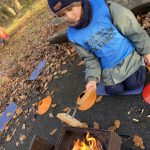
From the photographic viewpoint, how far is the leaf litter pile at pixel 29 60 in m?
6.29

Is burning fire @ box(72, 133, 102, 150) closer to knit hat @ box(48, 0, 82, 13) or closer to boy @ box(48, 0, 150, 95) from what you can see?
boy @ box(48, 0, 150, 95)

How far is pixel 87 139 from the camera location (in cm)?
375

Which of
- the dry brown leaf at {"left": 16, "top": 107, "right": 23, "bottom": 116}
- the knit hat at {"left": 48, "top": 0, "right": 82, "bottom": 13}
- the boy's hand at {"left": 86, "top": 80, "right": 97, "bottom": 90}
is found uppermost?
the knit hat at {"left": 48, "top": 0, "right": 82, "bottom": 13}

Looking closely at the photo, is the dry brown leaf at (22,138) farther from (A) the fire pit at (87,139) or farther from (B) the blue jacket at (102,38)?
(B) the blue jacket at (102,38)

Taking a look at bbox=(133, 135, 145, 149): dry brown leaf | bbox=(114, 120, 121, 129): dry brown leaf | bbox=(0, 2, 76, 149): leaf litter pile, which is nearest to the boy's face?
bbox=(114, 120, 121, 129): dry brown leaf

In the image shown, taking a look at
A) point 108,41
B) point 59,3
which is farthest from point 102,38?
point 59,3

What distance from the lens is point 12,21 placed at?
10930 millimetres

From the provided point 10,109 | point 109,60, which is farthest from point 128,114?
point 10,109

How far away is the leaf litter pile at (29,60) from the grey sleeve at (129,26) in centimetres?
125

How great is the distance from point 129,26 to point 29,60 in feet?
13.4

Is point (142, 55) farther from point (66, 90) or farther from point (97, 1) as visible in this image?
point (66, 90)

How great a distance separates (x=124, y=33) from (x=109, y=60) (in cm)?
50

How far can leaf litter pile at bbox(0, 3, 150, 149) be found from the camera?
20.6 feet

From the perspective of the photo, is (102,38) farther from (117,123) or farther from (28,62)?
(28,62)
